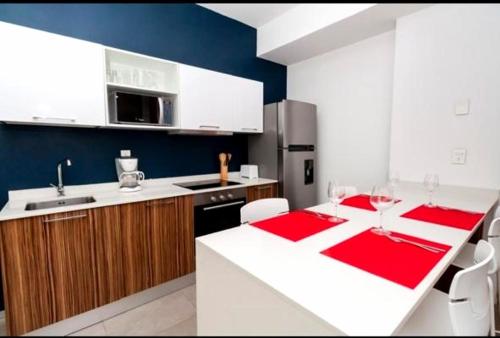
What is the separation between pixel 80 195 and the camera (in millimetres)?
1999

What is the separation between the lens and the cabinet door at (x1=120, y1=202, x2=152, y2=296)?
181cm

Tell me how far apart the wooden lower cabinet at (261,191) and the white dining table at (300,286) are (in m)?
1.29

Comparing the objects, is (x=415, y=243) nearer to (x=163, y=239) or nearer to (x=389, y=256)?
(x=389, y=256)

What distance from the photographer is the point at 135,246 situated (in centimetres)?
185

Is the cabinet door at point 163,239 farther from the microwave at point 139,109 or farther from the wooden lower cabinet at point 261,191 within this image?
the wooden lower cabinet at point 261,191

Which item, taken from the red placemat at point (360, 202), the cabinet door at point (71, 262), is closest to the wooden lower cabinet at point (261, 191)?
the red placemat at point (360, 202)

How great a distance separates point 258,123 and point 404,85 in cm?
142

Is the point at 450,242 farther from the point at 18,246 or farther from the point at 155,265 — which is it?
the point at 18,246

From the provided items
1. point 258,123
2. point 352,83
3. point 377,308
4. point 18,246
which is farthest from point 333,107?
point 18,246

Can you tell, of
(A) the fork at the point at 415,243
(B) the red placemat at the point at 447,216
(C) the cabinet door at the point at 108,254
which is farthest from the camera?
(C) the cabinet door at the point at 108,254

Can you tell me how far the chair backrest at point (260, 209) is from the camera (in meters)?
1.60

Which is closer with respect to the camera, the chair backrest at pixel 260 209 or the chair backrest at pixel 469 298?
the chair backrest at pixel 469 298

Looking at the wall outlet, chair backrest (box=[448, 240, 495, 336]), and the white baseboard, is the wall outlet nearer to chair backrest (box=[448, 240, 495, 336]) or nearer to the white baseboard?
the white baseboard

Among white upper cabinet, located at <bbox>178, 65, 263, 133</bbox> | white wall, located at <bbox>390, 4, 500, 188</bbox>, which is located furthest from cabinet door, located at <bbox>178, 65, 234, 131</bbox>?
white wall, located at <bbox>390, 4, 500, 188</bbox>
